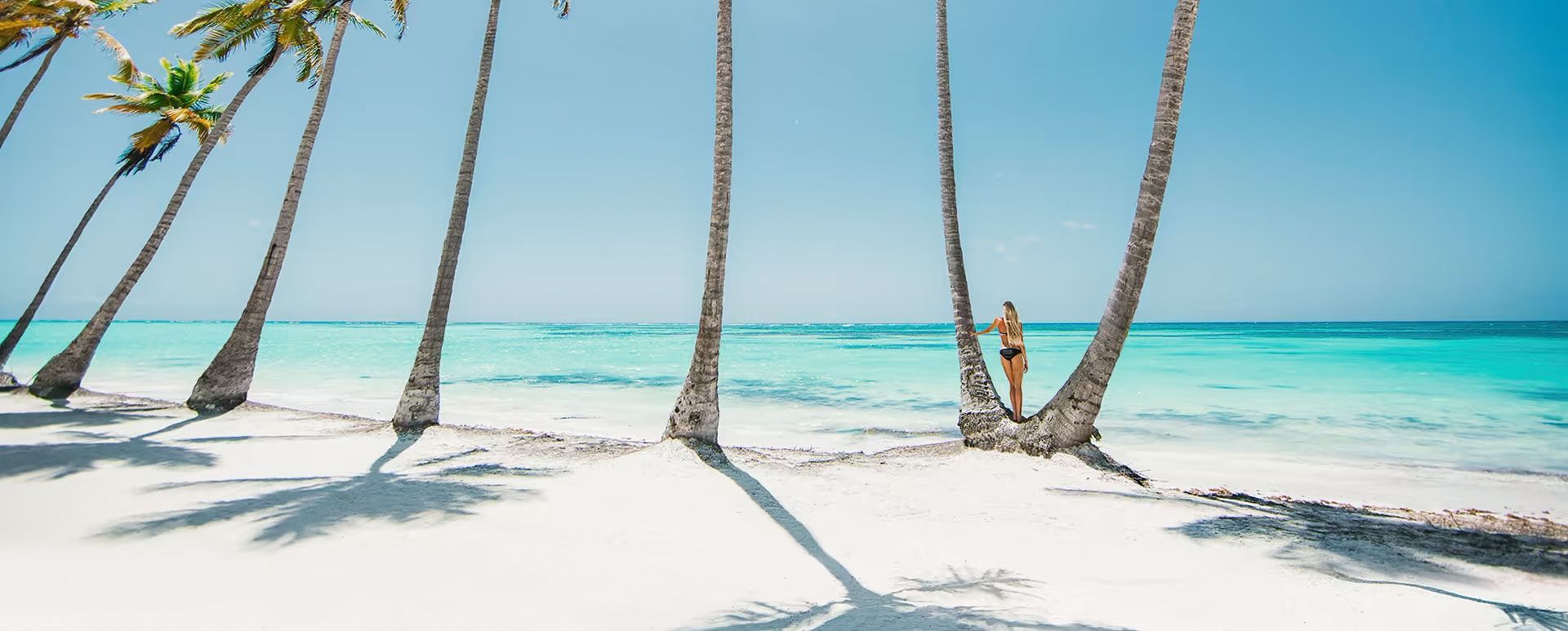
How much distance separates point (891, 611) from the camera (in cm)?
385

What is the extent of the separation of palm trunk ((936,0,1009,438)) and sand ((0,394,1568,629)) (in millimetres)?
756

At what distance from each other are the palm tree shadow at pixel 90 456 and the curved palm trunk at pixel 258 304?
119 inches

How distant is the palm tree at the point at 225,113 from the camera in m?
11.9

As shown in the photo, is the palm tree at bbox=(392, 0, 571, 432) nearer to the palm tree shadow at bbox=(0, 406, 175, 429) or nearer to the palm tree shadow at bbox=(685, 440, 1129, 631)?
the palm tree shadow at bbox=(0, 406, 175, 429)

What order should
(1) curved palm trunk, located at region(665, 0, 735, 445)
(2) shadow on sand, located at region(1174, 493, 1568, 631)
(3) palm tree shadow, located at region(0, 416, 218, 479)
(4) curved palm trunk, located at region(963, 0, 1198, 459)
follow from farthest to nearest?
(1) curved palm trunk, located at region(665, 0, 735, 445) < (4) curved palm trunk, located at region(963, 0, 1198, 459) < (3) palm tree shadow, located at region(0, 416, 218, 479) < (2) shadow on sand, located at region(1174, 493, 1568, 631)

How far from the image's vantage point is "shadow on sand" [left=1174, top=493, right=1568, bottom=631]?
448cm

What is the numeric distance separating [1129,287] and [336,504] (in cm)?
846

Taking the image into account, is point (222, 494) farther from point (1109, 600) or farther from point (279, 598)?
point (1109, 600)

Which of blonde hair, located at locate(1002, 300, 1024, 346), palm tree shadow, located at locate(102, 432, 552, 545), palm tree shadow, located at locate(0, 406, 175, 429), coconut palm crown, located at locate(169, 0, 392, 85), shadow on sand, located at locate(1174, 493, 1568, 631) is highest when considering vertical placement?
coconut palm crown, located at locate(169, 0, 392, 85)

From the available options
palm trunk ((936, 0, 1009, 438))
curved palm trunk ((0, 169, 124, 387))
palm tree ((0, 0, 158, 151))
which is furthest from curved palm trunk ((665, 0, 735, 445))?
curved palm trunk ((0, 169, 124, 387))

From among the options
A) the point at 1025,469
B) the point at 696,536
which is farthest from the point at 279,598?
the point at 1025,469

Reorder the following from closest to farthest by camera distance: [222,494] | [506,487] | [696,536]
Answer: [696,536] < [222,494] < [506,487]

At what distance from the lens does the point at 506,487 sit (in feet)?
22.5

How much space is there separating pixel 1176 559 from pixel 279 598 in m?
6.07
